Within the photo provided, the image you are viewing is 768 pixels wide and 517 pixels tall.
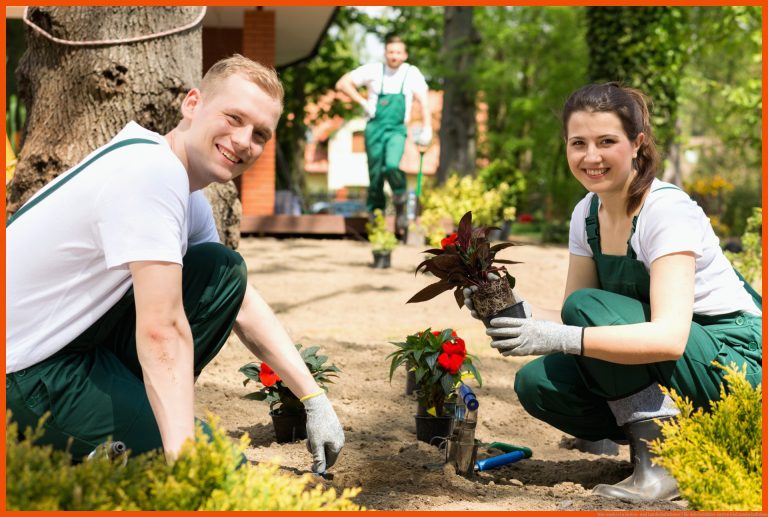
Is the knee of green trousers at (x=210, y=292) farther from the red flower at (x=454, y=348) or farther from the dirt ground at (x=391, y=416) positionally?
the red flower at (x=454, y=348)

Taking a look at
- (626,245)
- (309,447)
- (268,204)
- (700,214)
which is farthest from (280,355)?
(268,204)

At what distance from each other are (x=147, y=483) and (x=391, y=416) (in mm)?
2297

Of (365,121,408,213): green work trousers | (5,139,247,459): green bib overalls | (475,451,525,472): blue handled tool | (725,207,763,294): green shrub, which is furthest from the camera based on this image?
(365,121,408,213): green work trousers

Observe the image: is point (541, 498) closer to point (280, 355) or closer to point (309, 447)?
point (309, 447)

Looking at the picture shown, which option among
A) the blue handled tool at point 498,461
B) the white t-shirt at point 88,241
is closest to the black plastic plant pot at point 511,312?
the blue handled tool at point 498,461

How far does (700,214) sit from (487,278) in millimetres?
810

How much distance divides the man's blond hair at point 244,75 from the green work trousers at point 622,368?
130 cm

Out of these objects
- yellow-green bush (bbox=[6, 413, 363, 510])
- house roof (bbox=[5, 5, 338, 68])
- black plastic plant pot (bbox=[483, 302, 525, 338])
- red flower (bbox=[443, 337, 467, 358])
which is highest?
house roof (bbox=[5, 5, 338, 68])

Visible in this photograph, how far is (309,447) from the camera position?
3.04m

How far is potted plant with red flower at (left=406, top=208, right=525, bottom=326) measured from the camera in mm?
2881

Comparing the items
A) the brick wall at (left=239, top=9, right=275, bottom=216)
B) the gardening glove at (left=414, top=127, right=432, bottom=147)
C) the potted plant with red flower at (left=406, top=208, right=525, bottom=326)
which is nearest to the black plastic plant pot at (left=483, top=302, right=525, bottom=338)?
the potted plant with red flower at (left=406, top=208, right=525, bottom=326)

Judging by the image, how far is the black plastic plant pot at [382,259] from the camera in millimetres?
8805

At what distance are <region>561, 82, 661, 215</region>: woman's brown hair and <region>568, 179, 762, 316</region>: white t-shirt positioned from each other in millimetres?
56

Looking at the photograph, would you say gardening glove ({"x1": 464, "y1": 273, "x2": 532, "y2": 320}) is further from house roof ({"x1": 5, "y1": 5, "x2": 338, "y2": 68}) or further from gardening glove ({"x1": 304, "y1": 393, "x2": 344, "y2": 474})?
house roof ({"x1": 5, "y1": 5, "x2": 338, "y2": 68})
